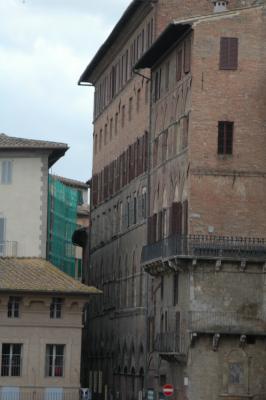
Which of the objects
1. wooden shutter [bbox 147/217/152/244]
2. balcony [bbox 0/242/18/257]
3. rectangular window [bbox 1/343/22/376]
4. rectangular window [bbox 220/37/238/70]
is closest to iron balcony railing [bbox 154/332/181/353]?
wooden shutter [bbox 147/217/152/244]

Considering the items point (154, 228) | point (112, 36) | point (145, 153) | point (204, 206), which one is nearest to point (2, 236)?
point (154, 228)

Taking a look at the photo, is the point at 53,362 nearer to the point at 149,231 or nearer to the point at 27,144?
the point at 149,231

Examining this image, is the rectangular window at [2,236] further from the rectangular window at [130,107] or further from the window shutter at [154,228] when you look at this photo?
the rectangular window at [130,107]

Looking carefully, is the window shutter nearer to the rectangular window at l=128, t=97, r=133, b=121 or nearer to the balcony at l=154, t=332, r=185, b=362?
the balcony at l=154, t=332, r=185, b=362

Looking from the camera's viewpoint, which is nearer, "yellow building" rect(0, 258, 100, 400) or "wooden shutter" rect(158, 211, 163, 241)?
"yellow building" rect(0, 258, 100, 400)

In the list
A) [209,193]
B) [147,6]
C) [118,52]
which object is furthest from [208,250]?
[118,52]

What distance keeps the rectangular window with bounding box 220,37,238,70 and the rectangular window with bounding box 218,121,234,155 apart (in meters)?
2.49

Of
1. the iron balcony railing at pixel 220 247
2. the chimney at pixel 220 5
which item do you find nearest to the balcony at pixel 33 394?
the iron balcony railing at pixel 220 247

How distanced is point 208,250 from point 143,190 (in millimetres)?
14608

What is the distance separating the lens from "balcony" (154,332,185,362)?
6331cm

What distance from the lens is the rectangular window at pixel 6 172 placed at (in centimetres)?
7338

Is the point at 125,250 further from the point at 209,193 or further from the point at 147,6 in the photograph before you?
the point at 209,193

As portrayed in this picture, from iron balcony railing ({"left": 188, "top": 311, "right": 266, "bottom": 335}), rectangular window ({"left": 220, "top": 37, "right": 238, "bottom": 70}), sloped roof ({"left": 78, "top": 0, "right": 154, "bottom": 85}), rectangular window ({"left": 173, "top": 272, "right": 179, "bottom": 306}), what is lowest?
iron balcony railing ({"left": 188, "top": 311, "right": 266, "bottom": 335})

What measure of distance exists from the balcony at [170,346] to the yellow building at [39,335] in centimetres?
403
